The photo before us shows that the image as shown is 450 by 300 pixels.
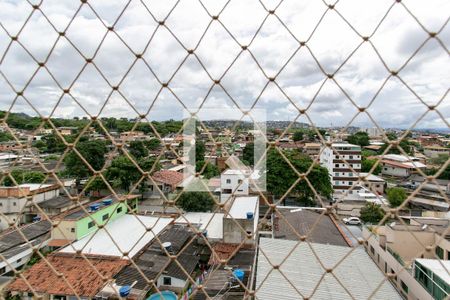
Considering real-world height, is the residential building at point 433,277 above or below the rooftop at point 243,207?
above

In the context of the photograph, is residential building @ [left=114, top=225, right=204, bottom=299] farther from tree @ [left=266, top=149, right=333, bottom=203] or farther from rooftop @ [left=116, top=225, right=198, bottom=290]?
tree @ [left=266, top=149, right=333, bottom=203]

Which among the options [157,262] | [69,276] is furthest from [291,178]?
[69,276]

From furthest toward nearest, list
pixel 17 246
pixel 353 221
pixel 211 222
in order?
pixel 353 221, pixel 211 222, pixel 17 246

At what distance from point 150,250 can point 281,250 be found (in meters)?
2.53

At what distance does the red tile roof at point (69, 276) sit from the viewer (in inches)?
146

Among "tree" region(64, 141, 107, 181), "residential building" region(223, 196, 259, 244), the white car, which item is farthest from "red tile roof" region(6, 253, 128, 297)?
the white car

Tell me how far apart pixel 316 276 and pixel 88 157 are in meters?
7.14

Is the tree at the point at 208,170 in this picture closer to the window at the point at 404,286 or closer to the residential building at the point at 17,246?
the residential building at the point at 17,246

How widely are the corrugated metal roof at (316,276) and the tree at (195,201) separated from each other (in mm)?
3951

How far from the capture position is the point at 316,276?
3027mm

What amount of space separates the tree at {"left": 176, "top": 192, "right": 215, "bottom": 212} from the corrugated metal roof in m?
3.95

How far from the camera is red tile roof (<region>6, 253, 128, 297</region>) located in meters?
3.70

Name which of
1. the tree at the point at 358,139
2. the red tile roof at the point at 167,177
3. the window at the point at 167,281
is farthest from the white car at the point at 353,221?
the tree at the point at 358,139

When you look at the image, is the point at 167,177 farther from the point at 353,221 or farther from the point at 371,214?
the point at 371,214
